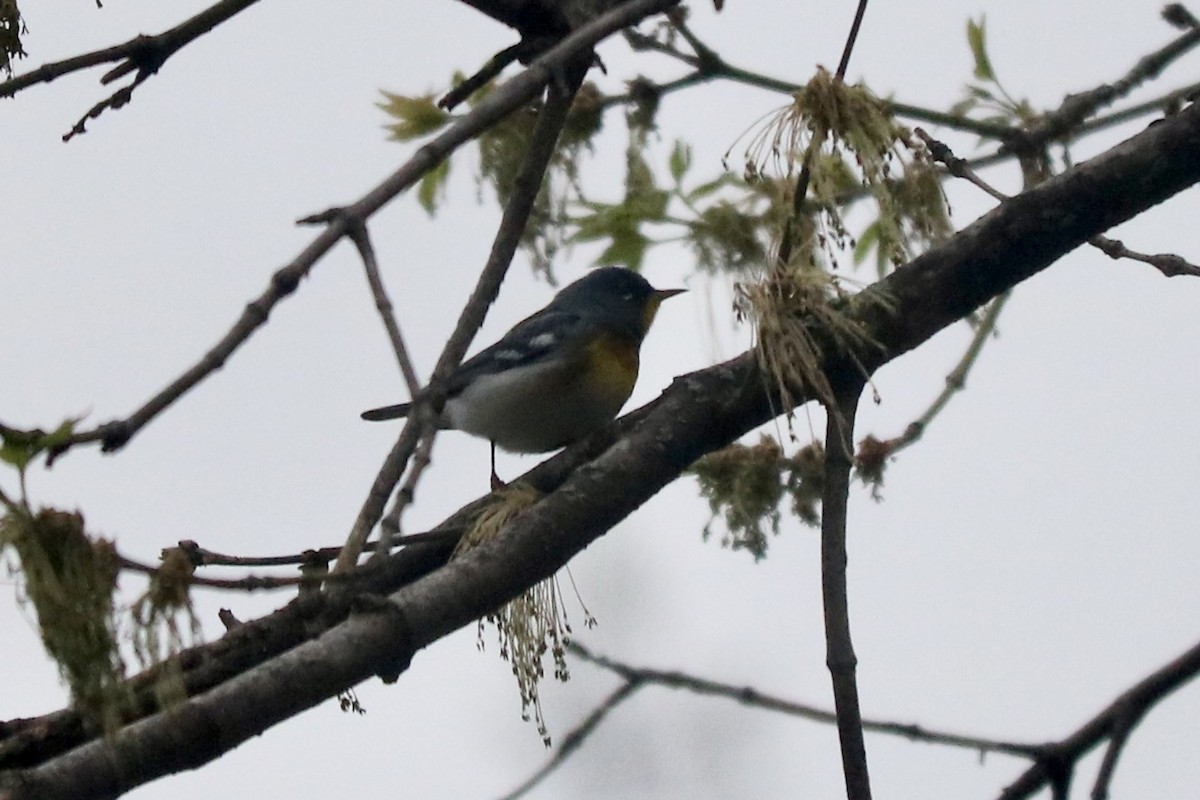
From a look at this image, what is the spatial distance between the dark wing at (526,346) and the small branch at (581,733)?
10.4 feet

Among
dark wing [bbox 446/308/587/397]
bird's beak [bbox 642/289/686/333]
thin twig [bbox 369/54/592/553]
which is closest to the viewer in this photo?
thin twig [bbox 369/54/592/553]

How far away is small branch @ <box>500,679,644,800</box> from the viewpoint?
2.70m

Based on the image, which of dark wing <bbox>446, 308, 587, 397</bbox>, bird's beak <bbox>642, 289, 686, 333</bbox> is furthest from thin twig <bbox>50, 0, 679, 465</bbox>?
bird's beak <bbox>642, 289, 686, 333</bbox>

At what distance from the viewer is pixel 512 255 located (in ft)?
9.78

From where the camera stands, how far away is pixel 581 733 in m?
2.75

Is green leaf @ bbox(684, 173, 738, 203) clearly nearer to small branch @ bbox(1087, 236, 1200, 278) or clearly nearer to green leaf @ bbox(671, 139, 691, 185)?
green leaf @ bbox(671, 139, 691, 185)

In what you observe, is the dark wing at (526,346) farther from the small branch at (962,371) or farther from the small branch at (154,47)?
the small branch at (154,47)

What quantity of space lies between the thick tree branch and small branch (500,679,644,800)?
0.27 meters

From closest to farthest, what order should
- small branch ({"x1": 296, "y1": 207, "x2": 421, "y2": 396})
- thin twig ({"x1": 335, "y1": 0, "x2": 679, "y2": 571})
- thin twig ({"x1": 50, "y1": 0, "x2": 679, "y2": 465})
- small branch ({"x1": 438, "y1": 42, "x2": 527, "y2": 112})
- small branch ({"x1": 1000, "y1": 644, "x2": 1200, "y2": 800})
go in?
thin twig ({"x1": 50, "y1": 0, "x2": 679, "y2": 465})
small branch ({"x1": 296, "y1": 207, "x2": 421, "y2": 396})
thin twig ({"x1": 335, "y1": 0, "x2": 679, "y2": 571})
small branch ({"x1": 1000, "y1": 644, "x2": 1200, "y2": 800})
small branch ({"x1": 438, "y1": 42, "x2": 527, "y2": 112})

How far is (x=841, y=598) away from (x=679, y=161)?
143 cm

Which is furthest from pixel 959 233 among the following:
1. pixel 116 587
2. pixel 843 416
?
pixel 116 587

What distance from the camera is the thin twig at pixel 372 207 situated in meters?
1.74

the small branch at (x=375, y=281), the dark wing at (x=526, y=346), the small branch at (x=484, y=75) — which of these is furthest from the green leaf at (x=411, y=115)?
the dark wing at (x=526, y=346)

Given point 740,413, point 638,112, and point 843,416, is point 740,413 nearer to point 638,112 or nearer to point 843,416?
point 843,416
